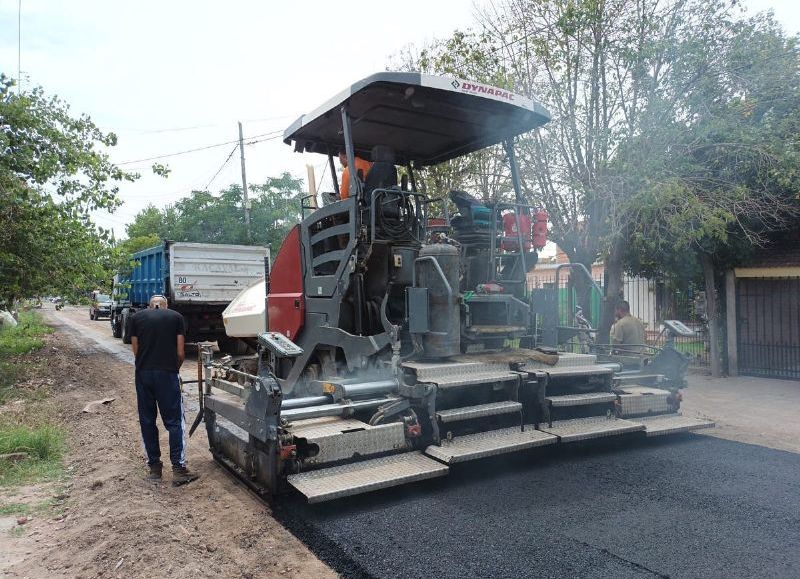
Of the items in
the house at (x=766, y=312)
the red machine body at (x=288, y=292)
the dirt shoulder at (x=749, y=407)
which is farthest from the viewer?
the house at (x=766, y=312)

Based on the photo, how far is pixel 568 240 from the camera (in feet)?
34.2

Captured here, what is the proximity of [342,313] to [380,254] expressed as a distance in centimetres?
63

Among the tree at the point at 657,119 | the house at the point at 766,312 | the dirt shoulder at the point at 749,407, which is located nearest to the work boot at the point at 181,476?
the dirt shoulder at the point at 749,407

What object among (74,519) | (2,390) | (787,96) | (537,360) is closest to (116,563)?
(74,519)

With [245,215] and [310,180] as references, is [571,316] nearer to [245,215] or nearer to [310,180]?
[310,180]

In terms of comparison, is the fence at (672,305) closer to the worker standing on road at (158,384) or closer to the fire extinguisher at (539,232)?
the fire extinguisher at (539,232)

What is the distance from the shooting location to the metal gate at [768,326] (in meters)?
10.7

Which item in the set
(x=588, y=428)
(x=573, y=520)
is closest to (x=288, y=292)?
(x=588, y=428)

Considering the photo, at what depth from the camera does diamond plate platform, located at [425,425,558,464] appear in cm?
427

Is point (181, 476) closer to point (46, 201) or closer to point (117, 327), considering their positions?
point (46, 201)

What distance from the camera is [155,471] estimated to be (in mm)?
5016

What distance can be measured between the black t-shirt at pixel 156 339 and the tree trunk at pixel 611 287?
7181 mm

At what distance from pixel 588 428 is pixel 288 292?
3140 mm

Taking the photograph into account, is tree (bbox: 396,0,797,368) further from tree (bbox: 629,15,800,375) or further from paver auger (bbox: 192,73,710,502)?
paver auger (bbox: 192,73,710,502)
